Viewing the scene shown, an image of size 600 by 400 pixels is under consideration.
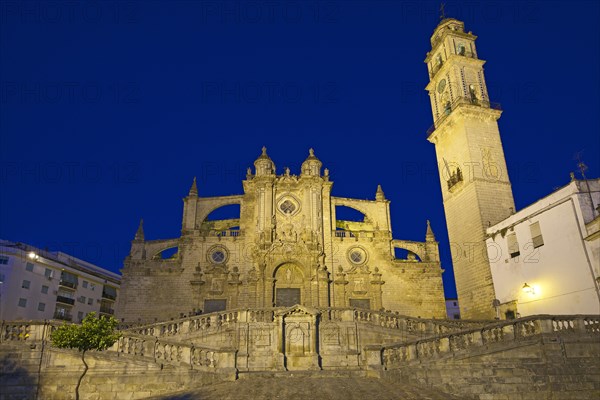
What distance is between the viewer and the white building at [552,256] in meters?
17.3

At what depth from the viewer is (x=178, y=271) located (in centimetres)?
2908

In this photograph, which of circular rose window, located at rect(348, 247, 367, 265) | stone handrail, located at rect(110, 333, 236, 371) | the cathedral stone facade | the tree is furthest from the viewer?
circular rose window, located at rect(348, 247, 367, 265)

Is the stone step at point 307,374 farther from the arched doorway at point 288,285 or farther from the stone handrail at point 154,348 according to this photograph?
the arched doorway at point 288,285

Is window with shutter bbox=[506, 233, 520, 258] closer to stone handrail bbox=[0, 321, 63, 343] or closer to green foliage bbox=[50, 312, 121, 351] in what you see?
green foliage bbox=[50, 312, 121, 351]

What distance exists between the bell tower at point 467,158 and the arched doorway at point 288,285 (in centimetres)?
998

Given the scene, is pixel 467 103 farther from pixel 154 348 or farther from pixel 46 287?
pixel 46 287

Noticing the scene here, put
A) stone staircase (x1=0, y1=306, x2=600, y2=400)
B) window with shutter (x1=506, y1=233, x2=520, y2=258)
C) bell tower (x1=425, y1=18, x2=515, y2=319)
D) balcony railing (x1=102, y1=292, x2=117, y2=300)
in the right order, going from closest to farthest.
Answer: stone staircase (x1=0, y1=306, x2=600, y2=400)
window with shutter (x1=506, y1=233, x2=520, y2=258)
bell tower (x1=425, y1=18, x2=515, y2=319)
balcony railing (x1=102, y1=292, x2=117, y2=300)

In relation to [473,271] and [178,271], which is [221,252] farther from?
[473,271]

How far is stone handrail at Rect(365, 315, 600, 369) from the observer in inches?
516

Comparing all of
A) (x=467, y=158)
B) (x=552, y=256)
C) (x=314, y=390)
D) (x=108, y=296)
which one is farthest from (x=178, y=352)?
(x=108, y=296)

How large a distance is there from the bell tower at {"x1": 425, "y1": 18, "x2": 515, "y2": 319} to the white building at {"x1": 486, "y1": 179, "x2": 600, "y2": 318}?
151 cm

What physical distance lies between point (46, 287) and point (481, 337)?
3972 centimetres

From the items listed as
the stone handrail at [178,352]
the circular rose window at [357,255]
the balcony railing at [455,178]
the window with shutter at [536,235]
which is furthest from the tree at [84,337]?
the balcony railing at [455,178]

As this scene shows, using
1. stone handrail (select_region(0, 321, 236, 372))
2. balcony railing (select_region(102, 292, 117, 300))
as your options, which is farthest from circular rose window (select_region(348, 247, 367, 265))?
balcony railing (select_region(102, 292, 117, 300))
